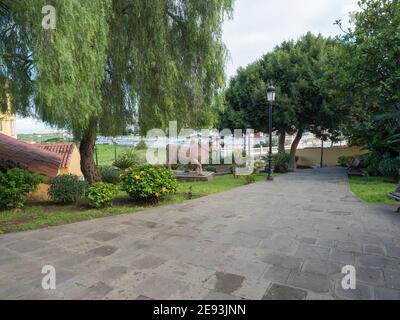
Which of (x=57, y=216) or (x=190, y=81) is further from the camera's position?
(x=190, y=81)

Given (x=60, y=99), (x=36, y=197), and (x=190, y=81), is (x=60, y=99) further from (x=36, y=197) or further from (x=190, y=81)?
(x=36, y=197)

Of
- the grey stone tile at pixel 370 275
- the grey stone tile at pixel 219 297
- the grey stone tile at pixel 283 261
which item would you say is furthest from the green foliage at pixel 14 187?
the grey stone tile at pixel 370 275

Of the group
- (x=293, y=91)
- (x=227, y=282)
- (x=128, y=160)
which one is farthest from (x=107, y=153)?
(x=227, y=282)

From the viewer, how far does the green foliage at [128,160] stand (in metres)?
14.7

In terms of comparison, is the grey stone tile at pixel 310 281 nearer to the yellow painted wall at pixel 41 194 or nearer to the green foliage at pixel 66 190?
the green foliage at pixel 66 190

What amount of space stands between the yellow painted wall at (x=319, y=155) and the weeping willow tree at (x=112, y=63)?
15.3 metres

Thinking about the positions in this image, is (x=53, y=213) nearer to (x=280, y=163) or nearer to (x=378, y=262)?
(x=378, y=262)

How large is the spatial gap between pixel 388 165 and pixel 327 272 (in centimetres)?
938

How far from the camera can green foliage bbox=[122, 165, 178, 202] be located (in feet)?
20.8

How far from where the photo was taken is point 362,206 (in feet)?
19.8

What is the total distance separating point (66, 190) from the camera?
255 inches

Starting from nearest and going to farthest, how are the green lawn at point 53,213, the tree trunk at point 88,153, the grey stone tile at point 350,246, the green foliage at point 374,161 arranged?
1. the grey stone tile at point 350,246
2. the green lawn at point 53,213
3. the tree trunk at point 88,153
4. the green foliage at point 374,161

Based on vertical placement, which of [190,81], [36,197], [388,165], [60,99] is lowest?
[36,197]

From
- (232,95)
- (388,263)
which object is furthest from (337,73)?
(388,263)
